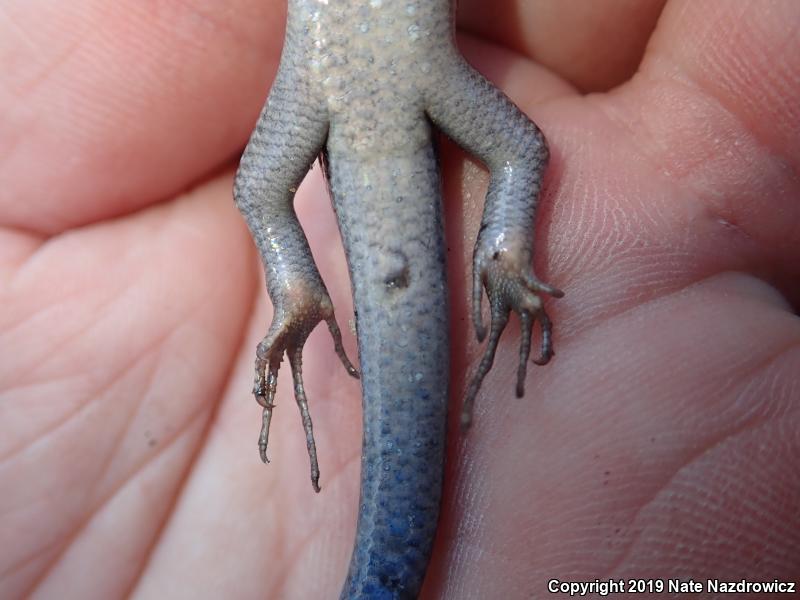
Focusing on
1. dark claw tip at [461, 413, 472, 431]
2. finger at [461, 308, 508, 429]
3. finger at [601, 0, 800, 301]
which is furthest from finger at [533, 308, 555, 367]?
finger at [601, 0, 800, 301]

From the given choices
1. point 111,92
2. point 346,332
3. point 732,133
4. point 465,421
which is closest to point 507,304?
point 465,421

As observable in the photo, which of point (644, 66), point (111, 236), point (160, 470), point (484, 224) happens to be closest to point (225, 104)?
point (111, 236)

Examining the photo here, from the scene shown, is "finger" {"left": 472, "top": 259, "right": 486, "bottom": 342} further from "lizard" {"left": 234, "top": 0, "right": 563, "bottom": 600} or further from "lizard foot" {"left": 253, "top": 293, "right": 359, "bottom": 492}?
"lizard foot" {"left": 253, "top": 293, "right": 359, "bottom": 492}

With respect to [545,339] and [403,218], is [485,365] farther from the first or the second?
[403,218]

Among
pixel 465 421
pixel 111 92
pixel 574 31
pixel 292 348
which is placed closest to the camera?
pixel 465 421

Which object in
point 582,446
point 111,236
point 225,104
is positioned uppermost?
point 225,104

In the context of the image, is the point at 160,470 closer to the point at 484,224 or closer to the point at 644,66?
the point at 484,224

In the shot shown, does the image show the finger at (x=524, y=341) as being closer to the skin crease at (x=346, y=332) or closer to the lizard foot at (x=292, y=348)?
the skin crease at (x=346, y=332)
